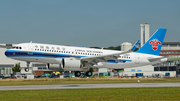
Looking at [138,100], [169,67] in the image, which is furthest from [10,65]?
[138,100]

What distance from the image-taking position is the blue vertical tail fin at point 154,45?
187 ft

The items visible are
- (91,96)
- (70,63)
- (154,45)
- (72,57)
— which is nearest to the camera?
(91,96)

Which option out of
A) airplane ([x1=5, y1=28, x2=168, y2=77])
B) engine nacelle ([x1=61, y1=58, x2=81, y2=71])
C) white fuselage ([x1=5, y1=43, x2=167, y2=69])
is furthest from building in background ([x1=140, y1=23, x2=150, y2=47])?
engine nacelle ([x1=61, y1=58, x2=81, y2=71])

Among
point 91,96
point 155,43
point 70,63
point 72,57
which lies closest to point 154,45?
point 155,43

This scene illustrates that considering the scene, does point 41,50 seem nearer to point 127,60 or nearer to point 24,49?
point 24,49

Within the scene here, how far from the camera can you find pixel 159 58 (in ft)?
180

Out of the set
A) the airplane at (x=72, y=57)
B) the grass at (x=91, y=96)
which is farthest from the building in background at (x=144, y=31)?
the grass at (x=91, y=96)

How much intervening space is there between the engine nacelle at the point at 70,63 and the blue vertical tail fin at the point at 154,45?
1553 centimetres

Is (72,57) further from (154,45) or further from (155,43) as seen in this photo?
(155,43)

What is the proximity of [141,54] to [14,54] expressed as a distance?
1005 inches

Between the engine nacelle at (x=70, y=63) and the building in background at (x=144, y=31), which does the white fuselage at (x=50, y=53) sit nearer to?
the engine nacelle at (x=70, y=63)

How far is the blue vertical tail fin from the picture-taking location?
56.9m

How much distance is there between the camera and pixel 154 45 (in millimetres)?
57656

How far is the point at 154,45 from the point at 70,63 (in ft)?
67.2
